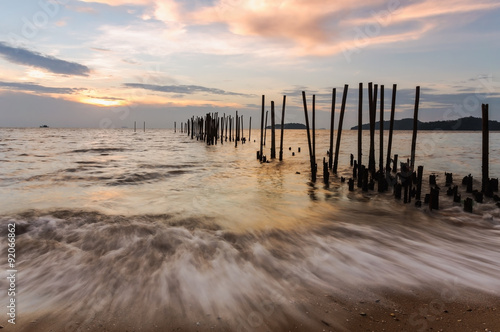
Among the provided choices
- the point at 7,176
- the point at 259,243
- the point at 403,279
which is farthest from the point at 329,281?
the point at 7,176

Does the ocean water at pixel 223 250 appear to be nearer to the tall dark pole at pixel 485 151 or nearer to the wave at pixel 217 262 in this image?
the wave at pixel 217 262

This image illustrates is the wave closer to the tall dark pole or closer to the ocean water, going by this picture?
the ocean water

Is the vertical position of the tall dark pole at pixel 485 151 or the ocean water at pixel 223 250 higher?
the tall dark pole at pixel 485 151

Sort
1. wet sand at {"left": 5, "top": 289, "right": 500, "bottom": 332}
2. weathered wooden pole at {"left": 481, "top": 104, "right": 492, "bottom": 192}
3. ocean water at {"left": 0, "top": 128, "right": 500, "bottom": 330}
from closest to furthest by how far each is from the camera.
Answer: wet sand at {"left": 5, "top": 289, "right": 500, "bottom": 332} < ocean water at {"left": 0, "top": 128, "right": 500, "bottom": 330} < weathered wooden pole at {"left": 481, "top": 104, "right": 492, "bottom": 192}

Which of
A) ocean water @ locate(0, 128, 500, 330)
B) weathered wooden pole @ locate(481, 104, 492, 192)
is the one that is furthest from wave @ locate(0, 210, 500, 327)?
weathered wooden pole @ locate(481, 104, 492, 192)

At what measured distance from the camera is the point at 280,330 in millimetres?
3115

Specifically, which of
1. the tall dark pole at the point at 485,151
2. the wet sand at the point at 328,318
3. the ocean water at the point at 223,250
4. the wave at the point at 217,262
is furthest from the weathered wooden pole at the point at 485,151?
the wet sand at the point at 328,318

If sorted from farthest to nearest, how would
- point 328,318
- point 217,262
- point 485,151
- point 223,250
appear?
point 485,151 < point 223,250 < point 217,262 < point 328,318

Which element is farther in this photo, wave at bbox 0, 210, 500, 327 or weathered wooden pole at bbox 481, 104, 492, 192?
weathered wooden pole at bbox 481, 104, 492, 192

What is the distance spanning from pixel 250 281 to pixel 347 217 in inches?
179

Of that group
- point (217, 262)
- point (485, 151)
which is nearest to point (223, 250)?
point (217, 262)

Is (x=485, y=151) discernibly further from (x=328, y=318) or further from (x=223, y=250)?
(x=328, y=318)

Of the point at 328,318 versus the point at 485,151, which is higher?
the point at 485,151

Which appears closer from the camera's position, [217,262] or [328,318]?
[328,318]
